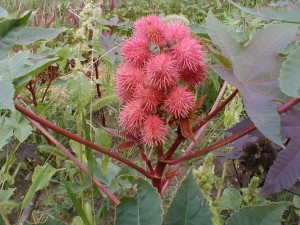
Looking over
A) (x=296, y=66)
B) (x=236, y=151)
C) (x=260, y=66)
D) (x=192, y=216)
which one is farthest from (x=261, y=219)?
(x=236, y=151)

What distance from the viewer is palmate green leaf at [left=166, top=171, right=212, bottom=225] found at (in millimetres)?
668

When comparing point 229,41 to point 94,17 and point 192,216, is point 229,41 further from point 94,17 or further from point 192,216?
point 94,17

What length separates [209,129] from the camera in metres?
2.38

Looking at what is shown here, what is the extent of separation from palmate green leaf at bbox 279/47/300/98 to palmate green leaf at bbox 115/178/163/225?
22 cm

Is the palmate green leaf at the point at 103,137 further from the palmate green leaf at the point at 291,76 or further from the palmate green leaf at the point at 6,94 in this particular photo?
the palmate green leaf at the point at 291,76

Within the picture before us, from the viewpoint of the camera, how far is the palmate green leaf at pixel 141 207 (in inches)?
26.5

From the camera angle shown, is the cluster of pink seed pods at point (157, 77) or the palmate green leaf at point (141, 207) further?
the cluster of pink seed pods at point (157, 77)

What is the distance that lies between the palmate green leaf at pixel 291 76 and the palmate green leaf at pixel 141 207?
22 centimetres

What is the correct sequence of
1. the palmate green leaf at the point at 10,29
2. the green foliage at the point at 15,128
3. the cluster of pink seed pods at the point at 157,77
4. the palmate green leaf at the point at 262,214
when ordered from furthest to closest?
1. the green foliage at the point at 15,128
2. the cluster of pink seed pods at the point at 157,77
3. the palmate green leaf at the point at 10,29
4. the palmate green leaf at the point at 262,214

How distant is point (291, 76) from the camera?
671 millimetres

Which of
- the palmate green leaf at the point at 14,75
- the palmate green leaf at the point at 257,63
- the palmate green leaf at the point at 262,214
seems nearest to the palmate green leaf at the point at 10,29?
the palmate green leaf at the point at 14,75

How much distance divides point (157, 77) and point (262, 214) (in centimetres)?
30

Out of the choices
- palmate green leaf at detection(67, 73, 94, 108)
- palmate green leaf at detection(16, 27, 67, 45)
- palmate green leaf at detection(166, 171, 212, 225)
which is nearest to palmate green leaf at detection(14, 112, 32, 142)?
palmate green leaf at detection(67, 73, 94, 108)

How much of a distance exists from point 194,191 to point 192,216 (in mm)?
33
